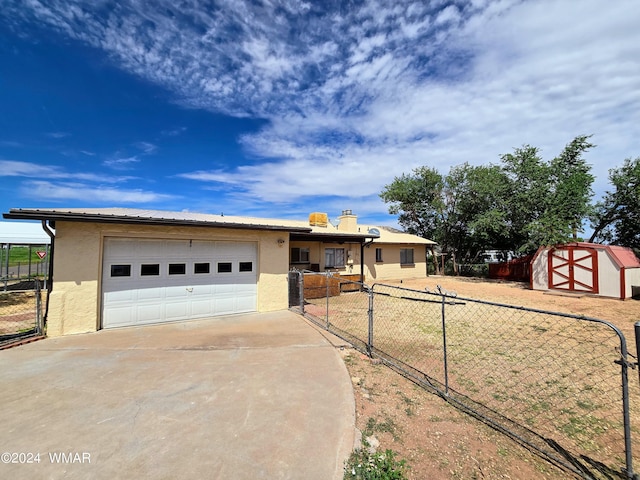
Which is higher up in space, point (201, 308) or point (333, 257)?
point (333, 257)

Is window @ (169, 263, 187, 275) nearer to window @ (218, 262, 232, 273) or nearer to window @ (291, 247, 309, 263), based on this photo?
window @ (218, 262, 232, 273)

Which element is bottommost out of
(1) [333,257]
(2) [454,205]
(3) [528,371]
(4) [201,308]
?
(3) [528,371]

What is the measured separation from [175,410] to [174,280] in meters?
5.25

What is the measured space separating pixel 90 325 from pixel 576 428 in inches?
374

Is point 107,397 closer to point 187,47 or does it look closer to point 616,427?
point 616,427

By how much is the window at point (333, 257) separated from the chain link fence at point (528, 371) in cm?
783

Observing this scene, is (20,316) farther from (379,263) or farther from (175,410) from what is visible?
(379,263)

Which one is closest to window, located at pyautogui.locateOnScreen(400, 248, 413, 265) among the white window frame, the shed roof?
the white window frame

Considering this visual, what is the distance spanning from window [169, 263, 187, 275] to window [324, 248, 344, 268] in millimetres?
9975

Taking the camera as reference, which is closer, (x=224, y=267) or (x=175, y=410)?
(x=175, y=410)

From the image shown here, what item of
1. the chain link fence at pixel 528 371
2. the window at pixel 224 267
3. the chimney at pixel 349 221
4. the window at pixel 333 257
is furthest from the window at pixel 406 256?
the window at pixel 224 267

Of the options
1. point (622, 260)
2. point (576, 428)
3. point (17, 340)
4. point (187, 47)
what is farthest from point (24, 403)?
point (622, 260)

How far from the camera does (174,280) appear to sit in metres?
8.29

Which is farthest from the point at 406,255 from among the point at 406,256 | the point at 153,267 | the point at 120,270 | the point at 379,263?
the point at 120,270
